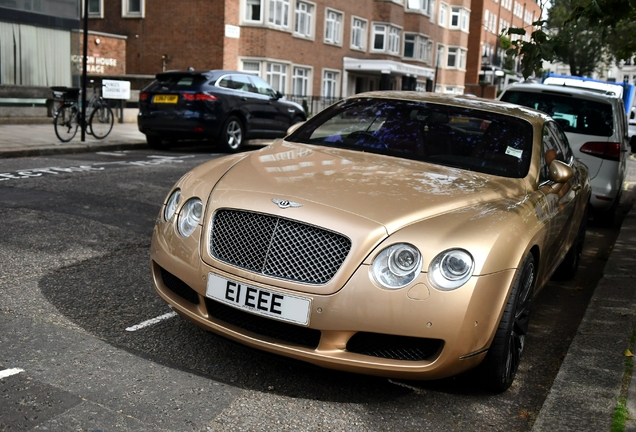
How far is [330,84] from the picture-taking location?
40562 mm

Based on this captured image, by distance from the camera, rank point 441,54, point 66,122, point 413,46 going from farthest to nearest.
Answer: point 441,54 < point 413,46 < point 66,122

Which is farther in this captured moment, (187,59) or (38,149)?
(187,59)

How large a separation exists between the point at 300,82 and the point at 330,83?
3.56 meters

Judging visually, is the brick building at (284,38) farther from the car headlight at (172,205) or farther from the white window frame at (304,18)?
the car headlight at (172,205)

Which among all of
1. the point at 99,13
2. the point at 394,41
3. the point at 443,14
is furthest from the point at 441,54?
the point at 99,13

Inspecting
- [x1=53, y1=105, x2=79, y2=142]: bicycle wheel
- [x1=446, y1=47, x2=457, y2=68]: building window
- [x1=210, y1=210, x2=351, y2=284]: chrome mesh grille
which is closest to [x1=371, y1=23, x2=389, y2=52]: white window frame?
[x1=446, y1=47, x2=457, y2=68]: building window

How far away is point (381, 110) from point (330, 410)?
248cm

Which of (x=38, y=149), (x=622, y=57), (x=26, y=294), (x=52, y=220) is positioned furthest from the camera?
(x=38, y=149)

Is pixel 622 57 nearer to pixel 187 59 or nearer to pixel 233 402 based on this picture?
pixel 233 402

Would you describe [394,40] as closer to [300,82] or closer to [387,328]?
[300,82]

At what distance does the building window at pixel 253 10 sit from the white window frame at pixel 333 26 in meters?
6.77

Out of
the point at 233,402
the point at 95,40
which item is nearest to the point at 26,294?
the point at 233,402

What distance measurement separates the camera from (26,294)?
489 centimetres

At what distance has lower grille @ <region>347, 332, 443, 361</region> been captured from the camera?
3.46 metres
